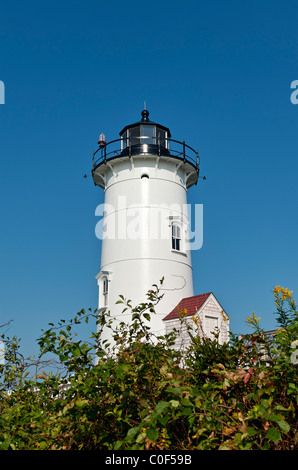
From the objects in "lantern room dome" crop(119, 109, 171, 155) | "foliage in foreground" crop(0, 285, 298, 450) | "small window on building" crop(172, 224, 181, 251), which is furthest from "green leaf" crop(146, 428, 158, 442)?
"lantern room dome" crop(119, 109, 171, 155)

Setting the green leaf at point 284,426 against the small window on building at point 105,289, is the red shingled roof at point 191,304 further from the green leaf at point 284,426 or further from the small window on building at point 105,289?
the green leaf at point 284,426

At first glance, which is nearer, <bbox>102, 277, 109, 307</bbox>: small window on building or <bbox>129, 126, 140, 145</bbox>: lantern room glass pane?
<bbox>102, 277, 109, 307</bbox>: small window on building

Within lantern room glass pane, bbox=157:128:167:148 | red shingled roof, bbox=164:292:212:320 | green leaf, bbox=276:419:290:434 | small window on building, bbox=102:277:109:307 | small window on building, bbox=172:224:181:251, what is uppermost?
lantern room glass pane, bbox=157:128:167:148

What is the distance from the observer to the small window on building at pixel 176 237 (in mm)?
21672

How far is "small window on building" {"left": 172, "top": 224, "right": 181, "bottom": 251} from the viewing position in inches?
853

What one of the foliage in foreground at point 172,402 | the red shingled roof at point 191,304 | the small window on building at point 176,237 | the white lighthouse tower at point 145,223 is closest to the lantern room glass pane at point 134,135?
the white lighthouse tower at point 145,223

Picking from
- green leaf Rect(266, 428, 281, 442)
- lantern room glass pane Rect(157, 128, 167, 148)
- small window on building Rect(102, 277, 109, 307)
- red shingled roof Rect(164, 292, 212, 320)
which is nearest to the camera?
green leaf Rect(266, 428, 281, 442)

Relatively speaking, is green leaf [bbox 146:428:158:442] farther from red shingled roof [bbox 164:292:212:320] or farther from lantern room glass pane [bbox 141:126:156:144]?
lantern room glass pane [bbox 141:126:156:144]

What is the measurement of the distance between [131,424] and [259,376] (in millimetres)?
1088

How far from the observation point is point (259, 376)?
10.9ft

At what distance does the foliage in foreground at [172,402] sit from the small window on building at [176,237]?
1708 centimetres

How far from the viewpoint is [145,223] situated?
21.3 metres

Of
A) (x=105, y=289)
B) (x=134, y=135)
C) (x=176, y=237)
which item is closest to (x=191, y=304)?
(x=176, y=237)

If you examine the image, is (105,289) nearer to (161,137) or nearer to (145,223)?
(145,223)
